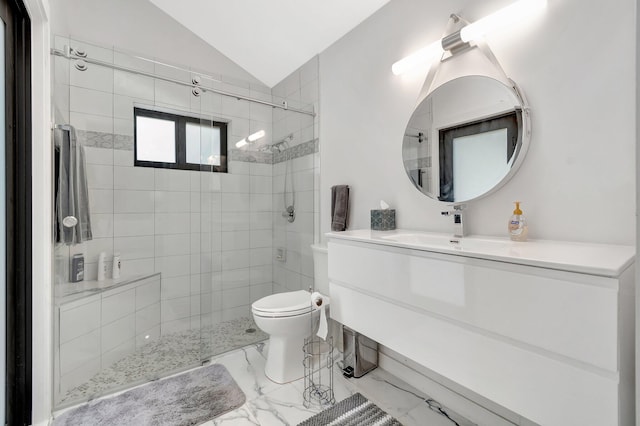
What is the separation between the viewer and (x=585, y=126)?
1161mm

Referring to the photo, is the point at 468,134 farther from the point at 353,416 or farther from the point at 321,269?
the point at 353,416

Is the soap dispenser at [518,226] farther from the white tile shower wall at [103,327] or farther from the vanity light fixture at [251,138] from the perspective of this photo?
the white tile shower wall at [103,327]

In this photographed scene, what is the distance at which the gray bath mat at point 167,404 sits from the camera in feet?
5.03

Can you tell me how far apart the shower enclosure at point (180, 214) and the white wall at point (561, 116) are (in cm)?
100

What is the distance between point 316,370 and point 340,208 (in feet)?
3.58

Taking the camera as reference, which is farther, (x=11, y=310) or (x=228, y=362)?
(x=228, y=362)

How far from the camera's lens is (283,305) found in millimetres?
2041

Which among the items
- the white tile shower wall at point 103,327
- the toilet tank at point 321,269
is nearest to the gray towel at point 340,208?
the toilet tank at point 321,269

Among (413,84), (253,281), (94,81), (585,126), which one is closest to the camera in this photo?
(585,126)

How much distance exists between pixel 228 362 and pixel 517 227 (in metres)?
1.94

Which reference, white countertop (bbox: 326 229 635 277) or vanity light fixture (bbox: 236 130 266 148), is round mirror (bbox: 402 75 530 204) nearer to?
white countertop (bbox: 326 229 635 277)

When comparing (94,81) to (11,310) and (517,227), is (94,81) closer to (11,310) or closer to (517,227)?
(11,310)

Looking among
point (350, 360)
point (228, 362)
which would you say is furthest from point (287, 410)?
point (228, 362)

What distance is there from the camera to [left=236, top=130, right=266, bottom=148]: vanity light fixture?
236 cm
